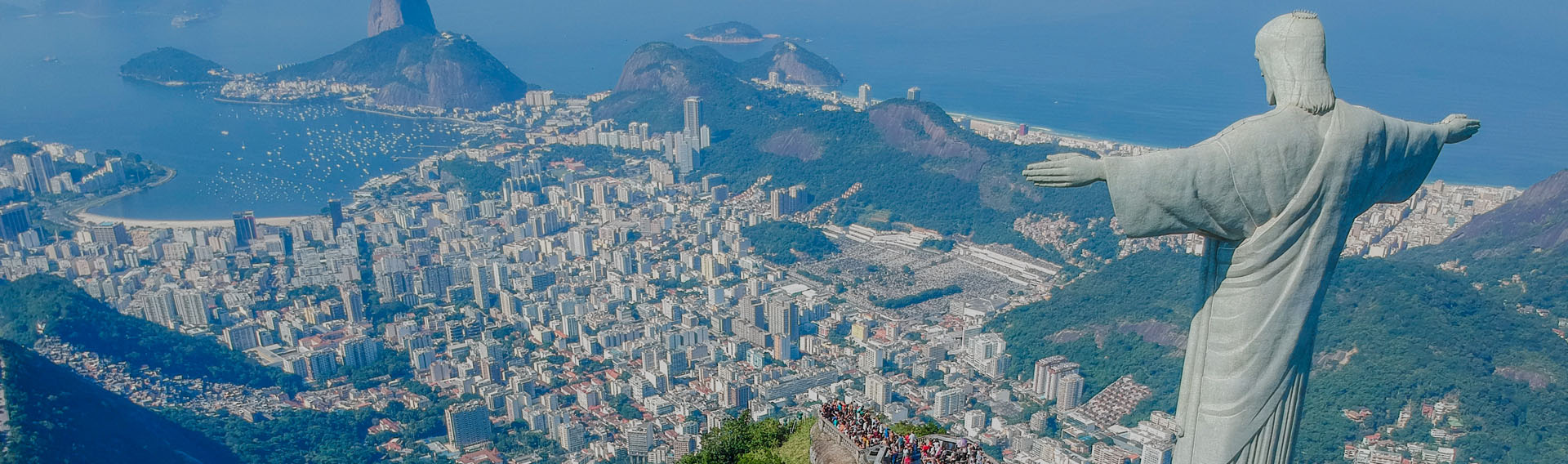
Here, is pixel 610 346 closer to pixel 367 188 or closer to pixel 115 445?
pixel 115 445

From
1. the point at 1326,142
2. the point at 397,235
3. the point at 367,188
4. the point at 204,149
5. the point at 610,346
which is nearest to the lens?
the point at 1326,142

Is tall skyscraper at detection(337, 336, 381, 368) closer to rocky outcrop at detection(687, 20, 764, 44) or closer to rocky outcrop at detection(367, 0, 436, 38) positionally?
rocky outcrop at detection(367, 0, 436, 38)

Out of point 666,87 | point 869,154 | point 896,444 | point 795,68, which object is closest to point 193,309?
point 896,444

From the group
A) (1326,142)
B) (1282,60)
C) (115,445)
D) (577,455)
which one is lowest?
(577,455)

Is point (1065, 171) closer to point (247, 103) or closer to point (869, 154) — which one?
point (869, 154)

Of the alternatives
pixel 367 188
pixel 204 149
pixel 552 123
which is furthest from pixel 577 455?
pixel 204 149

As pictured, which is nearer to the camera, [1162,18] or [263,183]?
[263,183]
